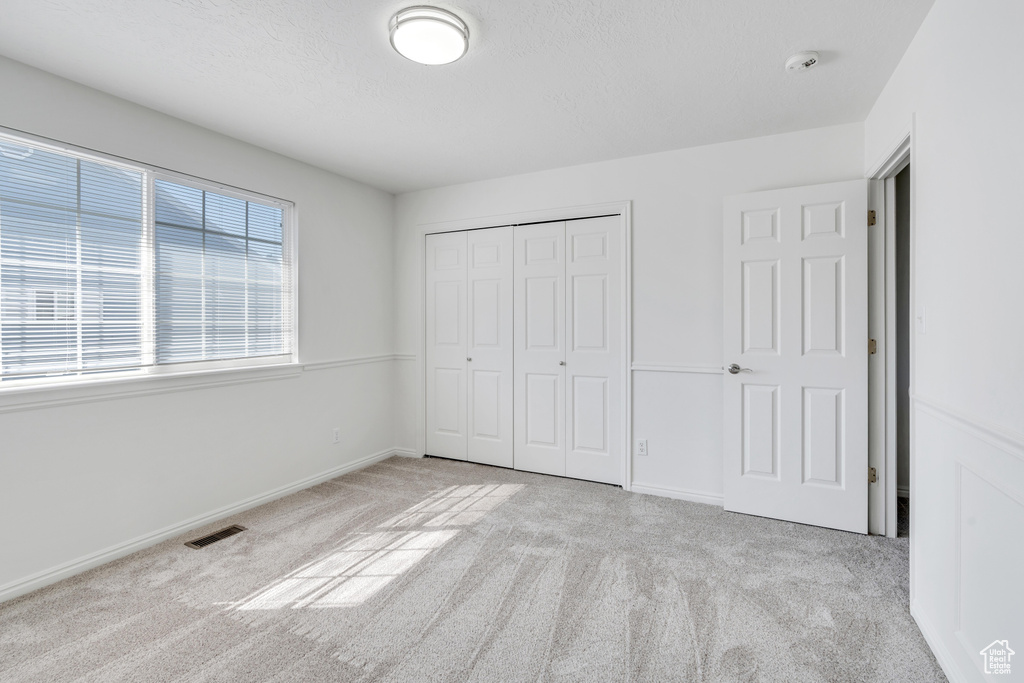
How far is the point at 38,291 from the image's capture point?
2297mm

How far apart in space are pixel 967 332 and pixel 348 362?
3889 mm

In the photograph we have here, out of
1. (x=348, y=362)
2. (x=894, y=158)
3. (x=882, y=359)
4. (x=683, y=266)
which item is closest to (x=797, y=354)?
(x=882, y=359)

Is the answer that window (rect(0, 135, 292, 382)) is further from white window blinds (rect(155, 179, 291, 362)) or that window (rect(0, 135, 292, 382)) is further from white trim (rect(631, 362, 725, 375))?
white trim (rect(631, 362, 725, 375))

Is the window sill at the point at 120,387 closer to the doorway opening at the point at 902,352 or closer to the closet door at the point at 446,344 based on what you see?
the closet door at the point at 446,344

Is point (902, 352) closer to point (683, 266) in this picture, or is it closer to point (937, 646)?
point (683, 266)

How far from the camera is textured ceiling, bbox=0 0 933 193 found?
189 centimetres

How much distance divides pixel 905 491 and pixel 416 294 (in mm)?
4278

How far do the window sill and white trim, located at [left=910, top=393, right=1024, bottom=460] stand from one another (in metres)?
3.73

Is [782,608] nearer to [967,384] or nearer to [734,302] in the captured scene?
[967,384]

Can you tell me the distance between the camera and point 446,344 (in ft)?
14.4

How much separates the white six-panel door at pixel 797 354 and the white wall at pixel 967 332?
2.67 ft

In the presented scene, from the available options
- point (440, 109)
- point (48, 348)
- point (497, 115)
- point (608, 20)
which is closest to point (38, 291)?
point (48, 348)

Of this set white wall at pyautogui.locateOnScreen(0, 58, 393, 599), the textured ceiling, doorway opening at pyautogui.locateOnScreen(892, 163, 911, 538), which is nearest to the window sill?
white wall at pyautogui.locateOnScreen(0, 58, 393, 599)

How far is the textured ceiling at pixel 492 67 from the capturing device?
6.20 ft
